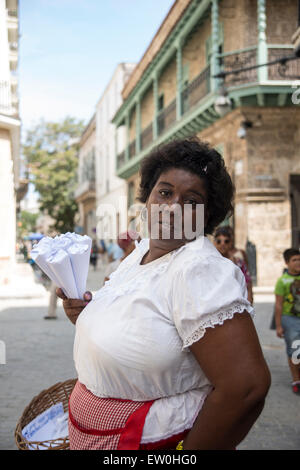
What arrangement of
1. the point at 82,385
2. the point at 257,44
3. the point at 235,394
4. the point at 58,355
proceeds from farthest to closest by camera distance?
the point at 257,44
the point at 58,355
the point at 82,385
the point at 235,394

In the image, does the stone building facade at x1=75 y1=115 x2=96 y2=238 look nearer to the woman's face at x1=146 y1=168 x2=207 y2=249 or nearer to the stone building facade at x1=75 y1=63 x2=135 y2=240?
the stone building facade at x1=75 y1=63 x2=135 y2=240

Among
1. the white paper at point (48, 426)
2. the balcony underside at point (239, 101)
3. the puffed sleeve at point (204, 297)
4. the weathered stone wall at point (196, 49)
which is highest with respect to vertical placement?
the weathered stone wall at point (196, 49)

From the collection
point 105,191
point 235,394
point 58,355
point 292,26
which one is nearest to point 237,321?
point 235,394

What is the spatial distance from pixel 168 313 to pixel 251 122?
13348mm

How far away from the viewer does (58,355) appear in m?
6.43

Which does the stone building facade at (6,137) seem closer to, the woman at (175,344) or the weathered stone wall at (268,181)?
the weathered stone wall at (268,181)

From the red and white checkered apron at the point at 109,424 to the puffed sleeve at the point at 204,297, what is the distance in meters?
0.29

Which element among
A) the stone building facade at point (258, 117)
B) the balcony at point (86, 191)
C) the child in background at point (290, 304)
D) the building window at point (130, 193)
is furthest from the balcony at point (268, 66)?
the balcony at point (86, 191)

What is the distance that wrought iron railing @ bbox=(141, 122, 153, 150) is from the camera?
862 inches

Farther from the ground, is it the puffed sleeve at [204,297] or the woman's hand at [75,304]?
the puffed sleeve at [204,297]

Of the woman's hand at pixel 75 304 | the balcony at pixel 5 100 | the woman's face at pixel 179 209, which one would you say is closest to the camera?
the woman's face at pixel 179 209

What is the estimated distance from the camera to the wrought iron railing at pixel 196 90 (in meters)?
→ 15.2
